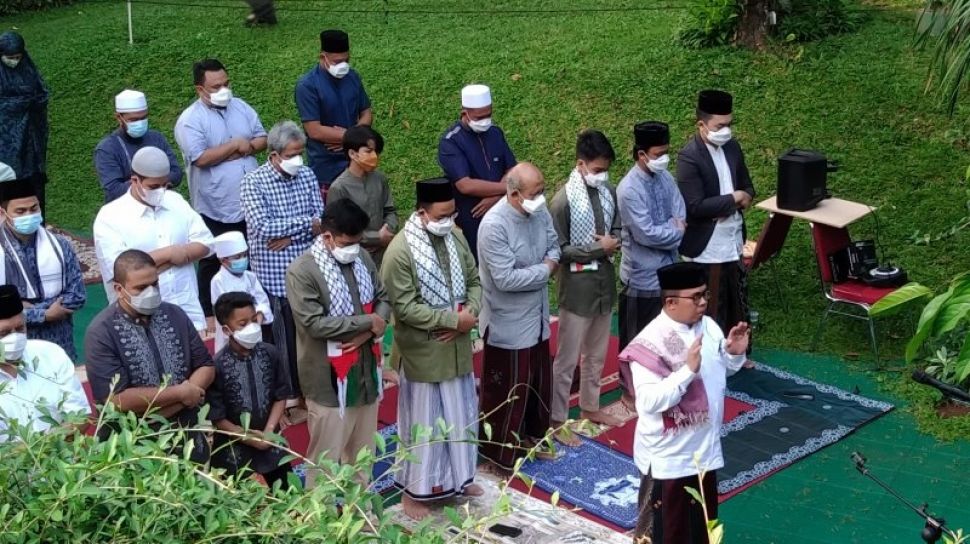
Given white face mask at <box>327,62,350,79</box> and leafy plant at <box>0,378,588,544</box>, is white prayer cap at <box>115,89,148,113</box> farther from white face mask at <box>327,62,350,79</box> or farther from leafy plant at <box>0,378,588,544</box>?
leafy plant at <box>0,378,588,544</box>

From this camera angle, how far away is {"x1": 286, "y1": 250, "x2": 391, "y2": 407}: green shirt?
6.07 metres

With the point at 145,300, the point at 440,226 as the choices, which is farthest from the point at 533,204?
the point at 145,300

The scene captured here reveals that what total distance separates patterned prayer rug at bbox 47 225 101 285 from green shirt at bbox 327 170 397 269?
3059 mm

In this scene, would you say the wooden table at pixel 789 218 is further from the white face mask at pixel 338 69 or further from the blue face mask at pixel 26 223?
the blue face mask at pixel 26 223

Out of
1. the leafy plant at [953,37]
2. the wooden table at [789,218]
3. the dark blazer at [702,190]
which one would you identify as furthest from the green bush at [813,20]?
the dark blazer at [702,190]

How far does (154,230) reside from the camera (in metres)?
6.74

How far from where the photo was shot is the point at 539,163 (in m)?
11.2

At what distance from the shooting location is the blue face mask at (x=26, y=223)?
6309 millimetres

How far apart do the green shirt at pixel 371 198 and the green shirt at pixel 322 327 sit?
102 cm

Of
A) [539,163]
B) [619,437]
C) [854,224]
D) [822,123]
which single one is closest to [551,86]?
[539,163]

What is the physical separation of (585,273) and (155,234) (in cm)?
233

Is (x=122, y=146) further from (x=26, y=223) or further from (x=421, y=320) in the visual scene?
(x=421, y=320)

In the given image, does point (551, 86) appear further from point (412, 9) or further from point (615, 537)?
point (615, 537)

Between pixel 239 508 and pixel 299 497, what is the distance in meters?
0.16
